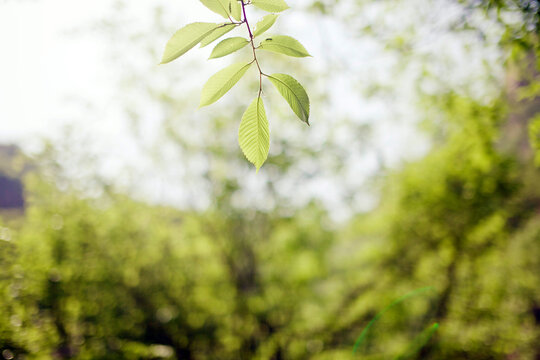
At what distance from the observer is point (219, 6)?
57cm

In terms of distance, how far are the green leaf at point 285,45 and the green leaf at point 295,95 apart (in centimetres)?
5

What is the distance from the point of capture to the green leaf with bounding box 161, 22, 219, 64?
0.54 m

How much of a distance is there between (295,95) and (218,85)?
16cm

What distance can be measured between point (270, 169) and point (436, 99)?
4073 millimetres

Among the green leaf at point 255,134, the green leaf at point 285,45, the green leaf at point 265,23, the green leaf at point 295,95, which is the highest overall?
the green leaf at point 265,23

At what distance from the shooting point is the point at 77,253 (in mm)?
4625

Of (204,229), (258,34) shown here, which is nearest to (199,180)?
(204,229)

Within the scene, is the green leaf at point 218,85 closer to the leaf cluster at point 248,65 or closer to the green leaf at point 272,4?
the leaf cluster at point 248,65

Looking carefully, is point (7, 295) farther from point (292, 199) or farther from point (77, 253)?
point (292, 199)

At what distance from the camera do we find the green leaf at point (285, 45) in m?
0.61

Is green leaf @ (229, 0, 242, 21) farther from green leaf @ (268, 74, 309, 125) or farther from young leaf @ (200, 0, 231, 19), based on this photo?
green leaf @ (268, 74, 309, 125)

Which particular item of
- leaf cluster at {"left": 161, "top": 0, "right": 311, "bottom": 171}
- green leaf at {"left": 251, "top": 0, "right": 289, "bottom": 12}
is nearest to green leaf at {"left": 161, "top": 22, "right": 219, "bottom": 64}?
leaf cluster at {"left": 161, "top": 0, "right": 311, "bottom": 171}

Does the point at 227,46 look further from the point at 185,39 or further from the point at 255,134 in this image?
the point at 255,134

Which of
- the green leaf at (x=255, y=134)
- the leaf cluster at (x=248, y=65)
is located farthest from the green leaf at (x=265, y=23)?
the green leaf at (x=255, y=134)
